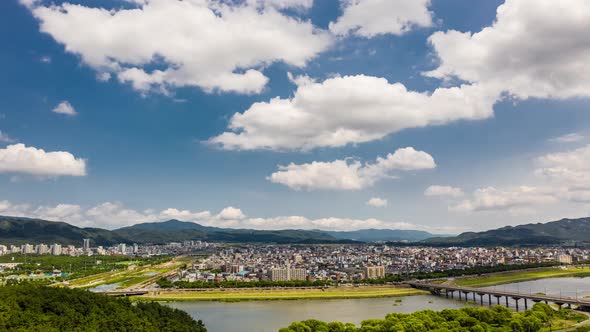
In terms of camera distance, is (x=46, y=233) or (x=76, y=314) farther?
(x=46, y=233)

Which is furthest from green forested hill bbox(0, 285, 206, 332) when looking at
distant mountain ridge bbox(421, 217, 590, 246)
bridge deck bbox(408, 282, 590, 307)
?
distant mountain ridge bbox(421, 217, 590, 246)

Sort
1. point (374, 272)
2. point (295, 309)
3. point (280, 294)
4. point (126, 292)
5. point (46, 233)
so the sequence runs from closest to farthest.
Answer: point (295, 309)
point (280, 294)
point (126, 292)
point (374, 272)
point (46, 233)

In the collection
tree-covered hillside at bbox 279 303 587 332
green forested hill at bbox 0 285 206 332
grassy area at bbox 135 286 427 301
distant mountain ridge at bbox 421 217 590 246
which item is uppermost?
distant mountain ridge at bbox 421 217 590 246

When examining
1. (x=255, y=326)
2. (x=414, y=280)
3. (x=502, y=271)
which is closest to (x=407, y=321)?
(x=255, y=326)

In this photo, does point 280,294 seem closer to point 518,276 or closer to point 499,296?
point 499,296

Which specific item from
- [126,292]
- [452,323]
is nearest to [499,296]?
[452,323]

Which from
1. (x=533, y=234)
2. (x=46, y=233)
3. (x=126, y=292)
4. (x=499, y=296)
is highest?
(x=46, y=233)

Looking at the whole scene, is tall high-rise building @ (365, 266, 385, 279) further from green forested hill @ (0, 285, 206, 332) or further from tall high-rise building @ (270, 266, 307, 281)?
green forested hill @ (0, 285, 206, 332)
